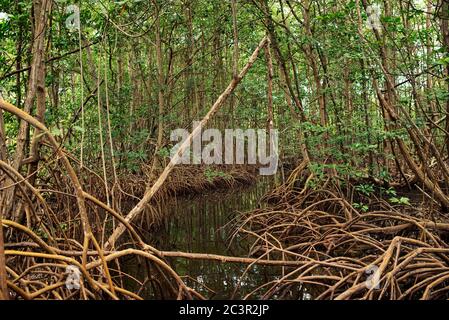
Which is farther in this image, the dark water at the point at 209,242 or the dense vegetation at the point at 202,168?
the dark water at the point at 209,242

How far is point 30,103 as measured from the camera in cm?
283

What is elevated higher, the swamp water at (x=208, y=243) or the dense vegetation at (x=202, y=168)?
the dense vegetation at (x=202, y=168)

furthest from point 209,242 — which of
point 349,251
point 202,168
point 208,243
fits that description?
point 202,168

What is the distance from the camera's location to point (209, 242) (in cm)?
500

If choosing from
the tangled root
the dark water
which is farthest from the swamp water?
the tangled root

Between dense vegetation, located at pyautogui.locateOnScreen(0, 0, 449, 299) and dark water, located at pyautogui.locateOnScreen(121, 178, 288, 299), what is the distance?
0.30 metres

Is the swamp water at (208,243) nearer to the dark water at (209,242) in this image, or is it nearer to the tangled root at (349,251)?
the dark water at (209,242)

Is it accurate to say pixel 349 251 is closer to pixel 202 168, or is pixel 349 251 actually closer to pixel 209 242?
pixel 209 242

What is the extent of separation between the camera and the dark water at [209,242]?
3488mm

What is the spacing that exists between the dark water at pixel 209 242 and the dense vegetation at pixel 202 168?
11.6 inches

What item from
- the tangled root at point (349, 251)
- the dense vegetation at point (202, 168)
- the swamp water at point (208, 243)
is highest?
the dense vegetation at point (202, 168)

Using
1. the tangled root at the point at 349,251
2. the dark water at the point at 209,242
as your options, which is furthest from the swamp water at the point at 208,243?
the tangled root at the point at 349,251
